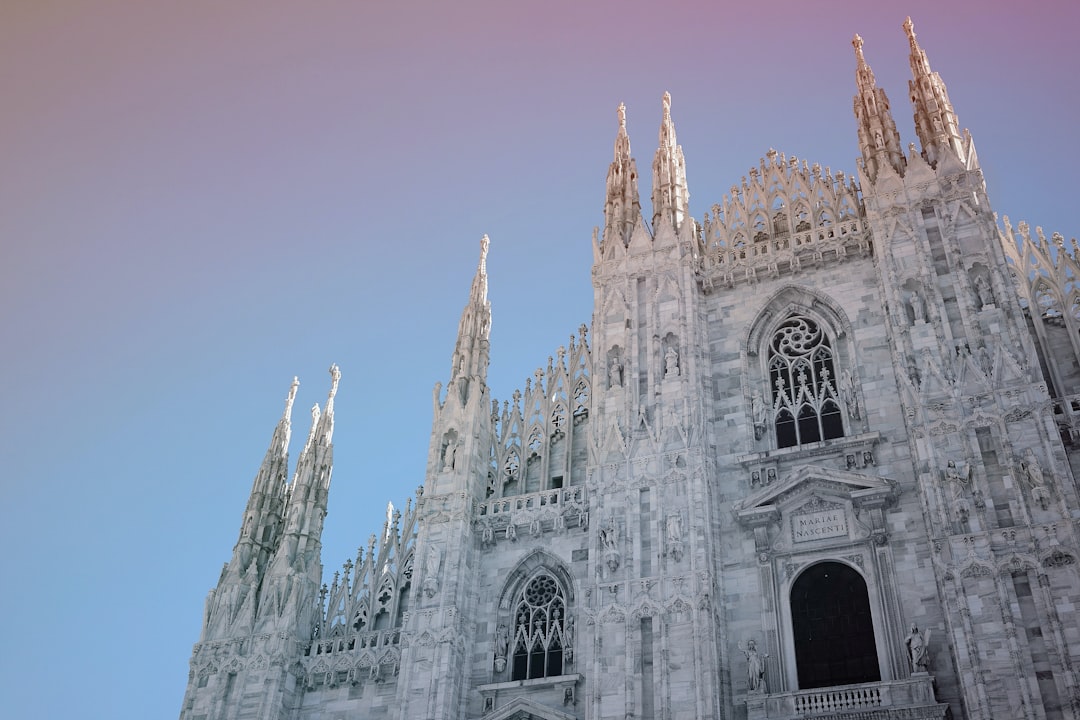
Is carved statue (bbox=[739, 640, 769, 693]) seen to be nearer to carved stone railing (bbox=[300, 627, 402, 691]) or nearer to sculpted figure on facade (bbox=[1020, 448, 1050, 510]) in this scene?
sculpted figure on facade (bbox=[1020, 448, 1050, 510])

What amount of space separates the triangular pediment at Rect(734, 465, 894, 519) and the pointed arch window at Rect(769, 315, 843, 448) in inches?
50.6

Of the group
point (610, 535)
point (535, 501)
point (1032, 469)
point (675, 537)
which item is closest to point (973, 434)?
point (1032, 469)

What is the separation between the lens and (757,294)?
25.7 meters

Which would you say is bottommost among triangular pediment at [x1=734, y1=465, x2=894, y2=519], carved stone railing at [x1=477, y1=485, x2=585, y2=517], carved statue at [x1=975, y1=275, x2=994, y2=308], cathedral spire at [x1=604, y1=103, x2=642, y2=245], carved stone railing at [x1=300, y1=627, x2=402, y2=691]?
carved stone railing at [x1=300, y1=627, x2=402, y2=691]

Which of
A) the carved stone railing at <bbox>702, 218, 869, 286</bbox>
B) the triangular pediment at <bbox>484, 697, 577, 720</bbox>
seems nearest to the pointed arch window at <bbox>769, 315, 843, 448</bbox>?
the carved stone railing at <bbox>702, 218, 869, 286</bbox>

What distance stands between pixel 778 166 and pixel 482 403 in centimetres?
1039

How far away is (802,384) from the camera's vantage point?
78.6 ft

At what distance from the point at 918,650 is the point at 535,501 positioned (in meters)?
9.46

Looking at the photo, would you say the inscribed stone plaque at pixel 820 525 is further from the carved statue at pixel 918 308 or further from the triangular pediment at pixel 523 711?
the triangular pediment at pixel 523 711

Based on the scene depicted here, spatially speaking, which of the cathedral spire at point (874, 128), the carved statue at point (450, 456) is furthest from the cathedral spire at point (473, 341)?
the cathedral spire at point (874, 128)

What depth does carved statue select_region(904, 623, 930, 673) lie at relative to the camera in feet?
61.4

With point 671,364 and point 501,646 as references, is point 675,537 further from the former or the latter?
point 501,646

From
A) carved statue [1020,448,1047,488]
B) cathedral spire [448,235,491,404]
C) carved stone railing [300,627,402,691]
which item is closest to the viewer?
carved statue [1020,448,1047,488]

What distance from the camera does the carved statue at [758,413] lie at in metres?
23.6
